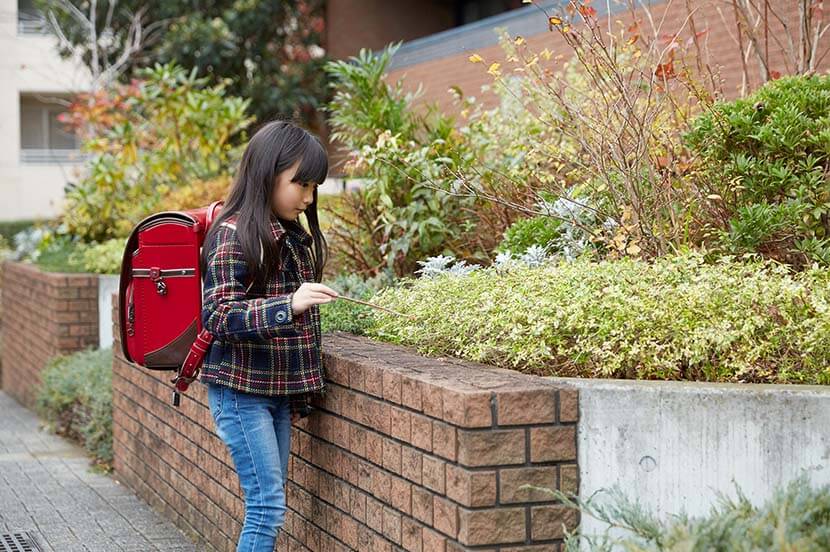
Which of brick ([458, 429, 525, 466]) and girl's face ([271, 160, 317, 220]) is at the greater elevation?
girl's face ([271, 160, 317, 220])

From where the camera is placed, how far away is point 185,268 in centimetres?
475

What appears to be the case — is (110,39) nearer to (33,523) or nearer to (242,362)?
(33,523)

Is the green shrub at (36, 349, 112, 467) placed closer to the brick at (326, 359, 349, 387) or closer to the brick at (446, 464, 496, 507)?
the brick at (326, 359, 349, 387)

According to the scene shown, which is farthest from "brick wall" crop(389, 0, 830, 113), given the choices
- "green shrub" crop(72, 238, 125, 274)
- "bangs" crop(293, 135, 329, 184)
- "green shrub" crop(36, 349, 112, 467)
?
"green shrub" crop(36, 349, 112, 467)

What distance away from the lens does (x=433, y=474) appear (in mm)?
3951

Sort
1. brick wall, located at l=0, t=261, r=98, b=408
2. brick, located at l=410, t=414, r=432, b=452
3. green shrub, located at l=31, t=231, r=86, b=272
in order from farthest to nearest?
green shrub, located at l=31, t=231, r=86, b=272
brick wall, located at l=0, t=261, r=98, b=408
brick, located at l=410, t=414, r=432, b=452

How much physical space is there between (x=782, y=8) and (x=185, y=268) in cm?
467

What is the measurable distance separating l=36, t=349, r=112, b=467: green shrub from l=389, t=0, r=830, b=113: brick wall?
3312 mm

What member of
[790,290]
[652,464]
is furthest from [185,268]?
[790,290]

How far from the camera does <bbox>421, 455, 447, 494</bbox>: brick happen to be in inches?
153

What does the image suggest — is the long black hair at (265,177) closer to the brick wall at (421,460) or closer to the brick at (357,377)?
the brick at (357,377)

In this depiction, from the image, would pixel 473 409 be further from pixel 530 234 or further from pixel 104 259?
pixel 104 259

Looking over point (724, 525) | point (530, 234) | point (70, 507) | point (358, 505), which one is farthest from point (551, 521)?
point (70, 507)

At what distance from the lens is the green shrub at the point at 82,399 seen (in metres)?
8.88
